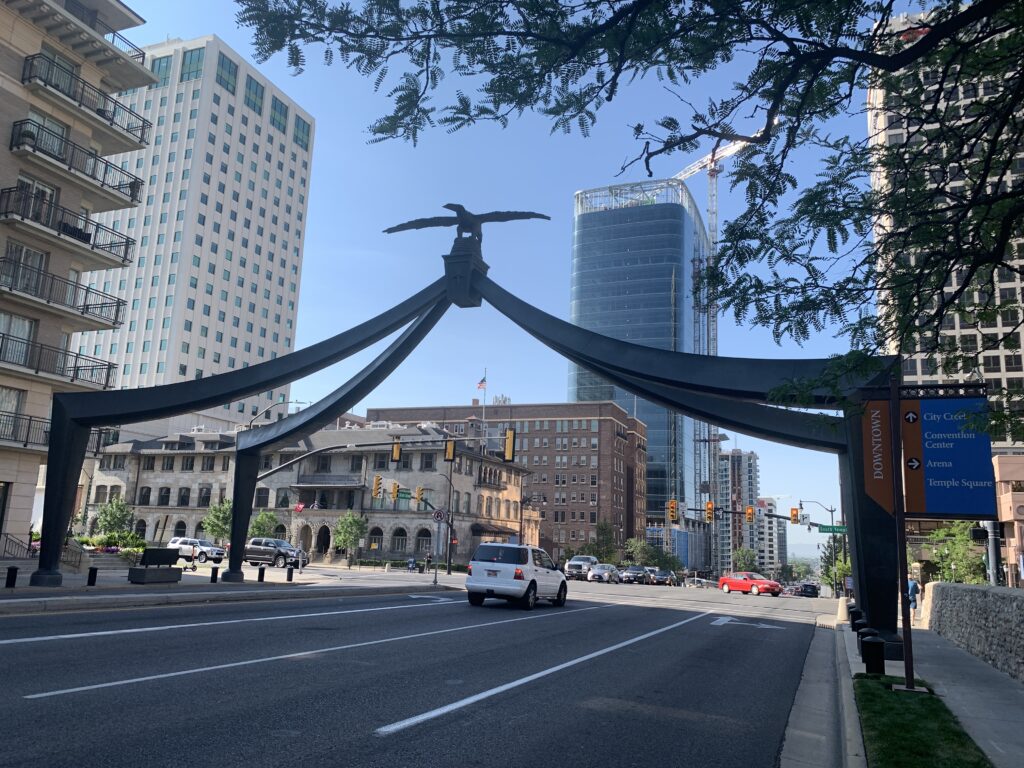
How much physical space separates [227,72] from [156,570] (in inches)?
3893

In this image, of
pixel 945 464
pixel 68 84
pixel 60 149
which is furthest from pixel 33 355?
pixel 945 464

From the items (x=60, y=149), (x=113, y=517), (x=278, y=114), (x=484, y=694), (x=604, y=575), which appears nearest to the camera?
(x=484, y=694)

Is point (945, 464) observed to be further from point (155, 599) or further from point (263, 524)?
point (263, 524)

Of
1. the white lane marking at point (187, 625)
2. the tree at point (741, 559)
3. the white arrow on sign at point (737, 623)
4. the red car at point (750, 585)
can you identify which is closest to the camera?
the white lane marking at point (187, 625)

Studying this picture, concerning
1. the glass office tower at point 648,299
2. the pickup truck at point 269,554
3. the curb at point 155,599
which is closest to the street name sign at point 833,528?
the curb at point 155,599

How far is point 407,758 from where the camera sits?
5.86 meters

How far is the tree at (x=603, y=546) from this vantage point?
356 ft

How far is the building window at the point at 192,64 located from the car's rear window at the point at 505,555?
103 meters

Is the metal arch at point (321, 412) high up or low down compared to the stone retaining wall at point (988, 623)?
up

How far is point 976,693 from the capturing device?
10352 mm

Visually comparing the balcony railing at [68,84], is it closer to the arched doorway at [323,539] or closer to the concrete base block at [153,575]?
the concrete base block at [153,575]

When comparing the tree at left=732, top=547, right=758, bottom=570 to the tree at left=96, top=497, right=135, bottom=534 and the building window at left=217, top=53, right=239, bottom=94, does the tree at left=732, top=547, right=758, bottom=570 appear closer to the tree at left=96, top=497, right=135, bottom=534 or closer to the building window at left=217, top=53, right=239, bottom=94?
the tree at left=96, top=497, right=135, bottom=534

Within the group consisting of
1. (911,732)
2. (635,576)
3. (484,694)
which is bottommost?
(635,576)

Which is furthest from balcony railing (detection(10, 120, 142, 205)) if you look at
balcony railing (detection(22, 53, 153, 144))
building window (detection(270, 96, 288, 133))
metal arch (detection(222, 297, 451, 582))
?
building window (detection(270, 96, 288, 133))
